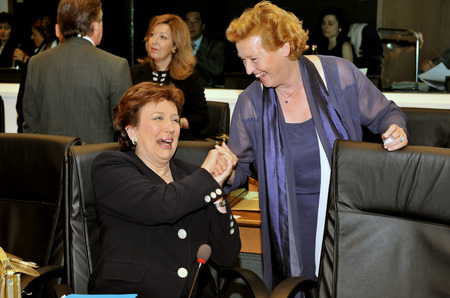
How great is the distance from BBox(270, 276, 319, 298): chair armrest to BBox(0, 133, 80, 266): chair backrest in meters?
0.80

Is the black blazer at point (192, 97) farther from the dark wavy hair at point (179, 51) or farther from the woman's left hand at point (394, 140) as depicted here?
the woman's left hand at point (394, 140)

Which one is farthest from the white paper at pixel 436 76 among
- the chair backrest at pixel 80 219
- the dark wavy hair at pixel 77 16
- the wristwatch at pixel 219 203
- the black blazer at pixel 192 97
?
the chair backrest at pixel 80 219

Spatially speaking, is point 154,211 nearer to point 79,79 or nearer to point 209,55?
point 79,79

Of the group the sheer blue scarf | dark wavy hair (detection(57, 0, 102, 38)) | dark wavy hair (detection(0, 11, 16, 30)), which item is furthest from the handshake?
dark wavy hair (detection(0, 11, 16, 30))

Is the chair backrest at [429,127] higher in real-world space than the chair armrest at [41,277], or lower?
higher

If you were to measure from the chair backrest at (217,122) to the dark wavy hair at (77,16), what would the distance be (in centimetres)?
115

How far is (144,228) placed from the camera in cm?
187

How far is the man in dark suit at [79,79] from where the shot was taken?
9.27 feet

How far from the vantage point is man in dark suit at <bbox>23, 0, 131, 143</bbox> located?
283 cm

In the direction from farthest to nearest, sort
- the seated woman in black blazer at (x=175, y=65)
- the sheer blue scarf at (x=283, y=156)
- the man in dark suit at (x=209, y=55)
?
the man in dark suit at (x=209, y=55), the seated woman in black blazer at (x=175, y=65), the sheer blue scarf at (x=283, y=156)

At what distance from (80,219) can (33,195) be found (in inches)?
10.2

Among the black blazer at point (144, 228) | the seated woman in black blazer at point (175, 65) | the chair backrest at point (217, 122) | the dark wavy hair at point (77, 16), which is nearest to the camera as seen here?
the black blazer at point (144, 228)

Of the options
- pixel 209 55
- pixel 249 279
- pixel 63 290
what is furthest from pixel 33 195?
pixel 209 55

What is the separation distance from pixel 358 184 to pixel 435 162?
0.24 meters
